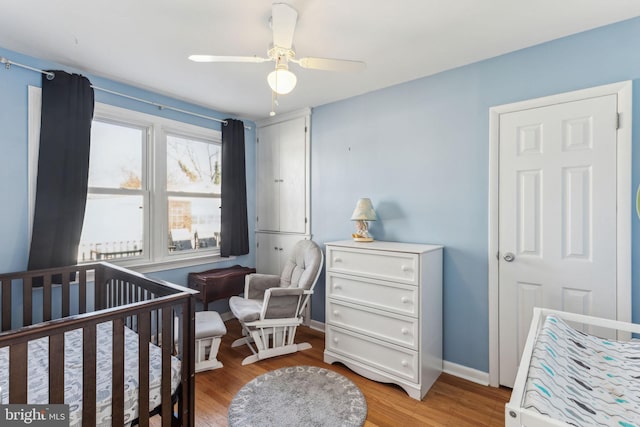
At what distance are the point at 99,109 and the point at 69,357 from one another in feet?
6.86

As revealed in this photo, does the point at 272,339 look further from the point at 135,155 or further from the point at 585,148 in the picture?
the point at 585,148

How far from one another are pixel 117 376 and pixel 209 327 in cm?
119

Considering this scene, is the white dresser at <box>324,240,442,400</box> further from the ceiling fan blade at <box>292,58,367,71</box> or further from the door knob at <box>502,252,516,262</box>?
the ceiling fan blade at <box>292,58,367,71</box>

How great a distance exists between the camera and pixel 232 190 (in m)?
3.62

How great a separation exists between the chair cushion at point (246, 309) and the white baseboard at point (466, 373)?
5.46ft

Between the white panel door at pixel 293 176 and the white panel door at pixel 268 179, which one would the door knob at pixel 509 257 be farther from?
the white panel door at pixel 268 179

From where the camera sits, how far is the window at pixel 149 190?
2.76 meters

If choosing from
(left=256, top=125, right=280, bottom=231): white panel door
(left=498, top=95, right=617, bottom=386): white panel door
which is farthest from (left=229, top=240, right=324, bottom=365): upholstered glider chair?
(left=498, top=95, right=617, bottom=386): white panel door

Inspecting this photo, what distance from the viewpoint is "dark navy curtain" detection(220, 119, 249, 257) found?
11.8 feet

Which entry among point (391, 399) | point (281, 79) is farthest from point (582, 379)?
point (281, 79)

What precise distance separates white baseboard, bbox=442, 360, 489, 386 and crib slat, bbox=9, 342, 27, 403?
262 cm

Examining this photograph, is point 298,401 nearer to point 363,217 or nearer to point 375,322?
point 375,322

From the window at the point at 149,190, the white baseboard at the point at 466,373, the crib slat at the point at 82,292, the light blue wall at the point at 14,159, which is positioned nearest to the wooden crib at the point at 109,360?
the crib slat at the point at 82,292

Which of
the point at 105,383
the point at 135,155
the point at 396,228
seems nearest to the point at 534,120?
the point at 396,228
